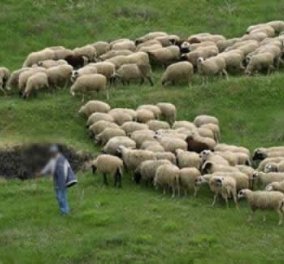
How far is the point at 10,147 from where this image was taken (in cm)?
2498

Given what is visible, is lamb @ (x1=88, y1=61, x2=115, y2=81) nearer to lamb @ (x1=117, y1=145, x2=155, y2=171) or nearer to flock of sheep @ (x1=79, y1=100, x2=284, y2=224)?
flock of sheep @ (x1=79, y1=100, x2=284, y2=224)

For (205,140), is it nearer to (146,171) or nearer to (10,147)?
(146,171)

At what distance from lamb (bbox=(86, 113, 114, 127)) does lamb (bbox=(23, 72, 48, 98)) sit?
2.65m

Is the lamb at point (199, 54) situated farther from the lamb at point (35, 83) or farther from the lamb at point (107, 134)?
the lamb at point (107, 134)

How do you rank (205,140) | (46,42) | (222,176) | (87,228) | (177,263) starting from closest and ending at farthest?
(177,263), (87,228), (222,176), (205,140), (46,42)

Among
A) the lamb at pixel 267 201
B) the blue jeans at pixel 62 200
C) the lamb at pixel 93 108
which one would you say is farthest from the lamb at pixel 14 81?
the lamb at pixel 267 201

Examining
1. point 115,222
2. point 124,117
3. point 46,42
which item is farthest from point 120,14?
point 115,222

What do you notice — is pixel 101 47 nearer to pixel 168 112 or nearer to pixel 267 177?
pixel 168 112

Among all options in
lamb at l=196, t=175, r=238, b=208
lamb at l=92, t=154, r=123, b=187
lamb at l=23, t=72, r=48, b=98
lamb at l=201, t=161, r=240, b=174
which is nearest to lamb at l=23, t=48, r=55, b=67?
lamb at l=23, t=72, r=48, b=98

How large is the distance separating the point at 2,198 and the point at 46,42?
13.4 m

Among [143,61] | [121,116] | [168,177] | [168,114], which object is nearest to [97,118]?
[121,116]

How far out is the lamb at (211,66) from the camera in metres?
28.6

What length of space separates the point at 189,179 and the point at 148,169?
1.17m

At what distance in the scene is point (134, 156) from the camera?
22.9 metres
